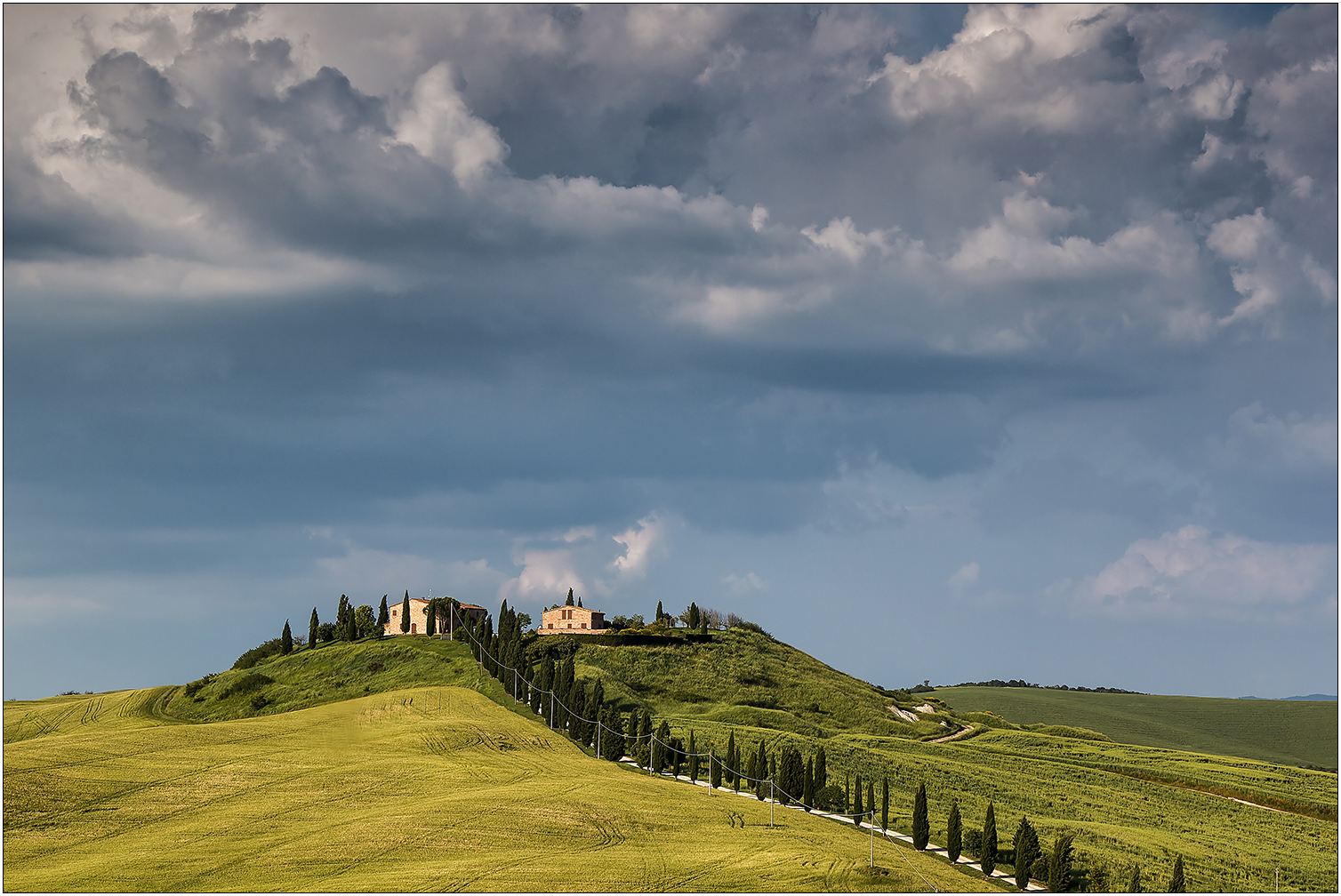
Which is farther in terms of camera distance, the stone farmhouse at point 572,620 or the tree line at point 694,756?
the stone farmhouse at point 572,620

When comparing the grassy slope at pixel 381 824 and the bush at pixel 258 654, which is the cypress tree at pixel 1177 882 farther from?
the bush at pixel 258 654

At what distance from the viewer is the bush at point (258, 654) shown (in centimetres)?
12300

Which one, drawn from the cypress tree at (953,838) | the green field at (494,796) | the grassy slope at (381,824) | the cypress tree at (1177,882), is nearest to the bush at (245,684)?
the green field at (494,796)

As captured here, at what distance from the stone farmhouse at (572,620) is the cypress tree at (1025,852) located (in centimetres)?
9068

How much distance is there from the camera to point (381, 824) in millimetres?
45656

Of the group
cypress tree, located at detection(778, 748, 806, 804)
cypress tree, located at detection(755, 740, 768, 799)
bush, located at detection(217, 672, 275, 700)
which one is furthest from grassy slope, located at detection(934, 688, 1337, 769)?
bush, located at detection(217, 672, 275, 700)

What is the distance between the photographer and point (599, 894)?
37.0m

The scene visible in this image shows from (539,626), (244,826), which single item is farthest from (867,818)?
(539,626)

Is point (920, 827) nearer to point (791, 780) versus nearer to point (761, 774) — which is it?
point (791, 780)

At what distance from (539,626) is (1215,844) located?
93.4 meters

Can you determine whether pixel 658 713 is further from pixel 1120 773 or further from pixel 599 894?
pixel 599 894

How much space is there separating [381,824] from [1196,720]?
6287 inches

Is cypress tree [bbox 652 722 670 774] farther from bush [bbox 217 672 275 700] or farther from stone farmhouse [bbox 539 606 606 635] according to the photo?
stone farmhouse [bbox 539 606 606 635]

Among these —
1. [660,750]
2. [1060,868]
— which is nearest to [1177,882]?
[1060,868]
